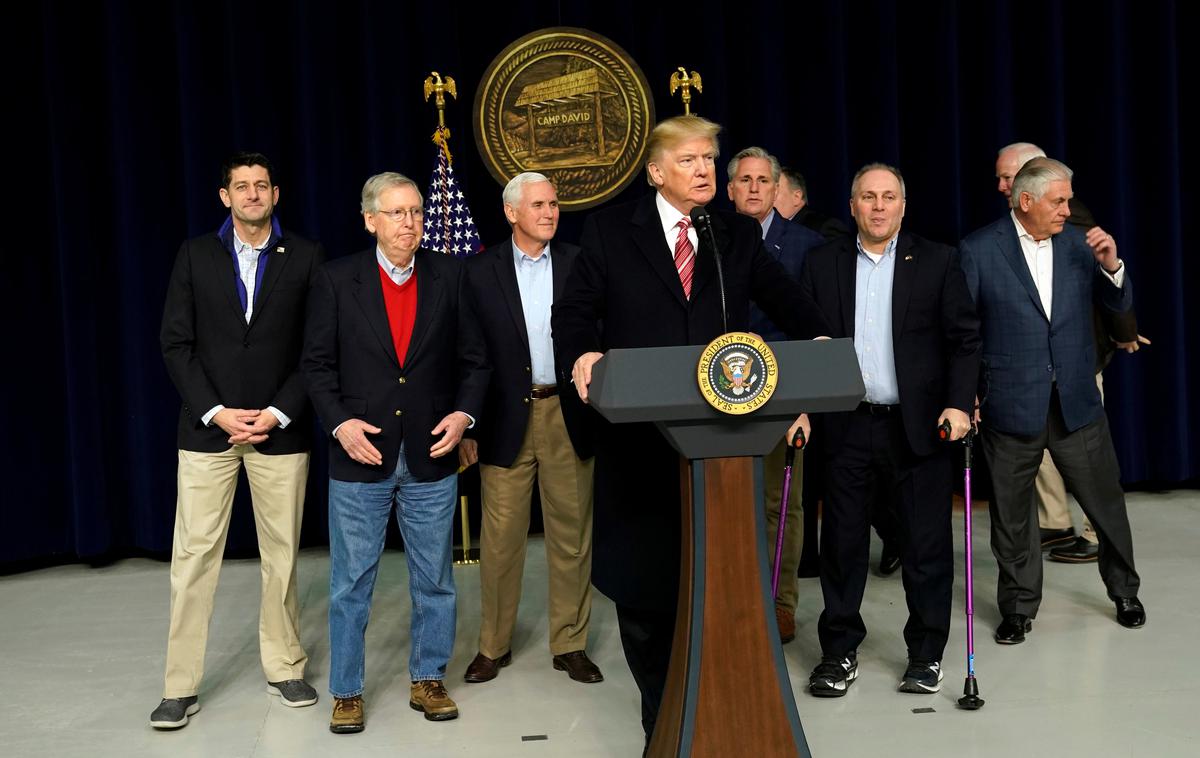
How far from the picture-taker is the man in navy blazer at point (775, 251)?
13.8 feet

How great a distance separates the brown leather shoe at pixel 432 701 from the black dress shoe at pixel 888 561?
2.01 metres

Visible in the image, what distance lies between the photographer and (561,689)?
371 cm

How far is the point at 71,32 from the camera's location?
5.49 meters

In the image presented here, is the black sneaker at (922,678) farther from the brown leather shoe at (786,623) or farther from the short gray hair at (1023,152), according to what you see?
the short gray hair at (1023,152)

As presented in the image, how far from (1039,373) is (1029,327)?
0.50 feet

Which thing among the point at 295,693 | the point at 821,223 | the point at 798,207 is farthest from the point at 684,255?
the point at 821,223

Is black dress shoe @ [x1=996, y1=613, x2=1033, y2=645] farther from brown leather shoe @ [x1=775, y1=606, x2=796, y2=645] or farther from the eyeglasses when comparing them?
the eyeglasses

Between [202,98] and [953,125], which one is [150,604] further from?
[953,125]

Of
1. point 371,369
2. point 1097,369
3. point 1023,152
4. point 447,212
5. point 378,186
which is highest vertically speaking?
point 1023,152

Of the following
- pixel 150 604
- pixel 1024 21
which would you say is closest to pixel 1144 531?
pixel 1024 21

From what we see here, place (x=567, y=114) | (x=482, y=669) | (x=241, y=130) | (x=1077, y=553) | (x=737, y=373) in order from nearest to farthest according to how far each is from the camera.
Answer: (x=737, y=373) → (x=482, y=669) → (x=1077, y=553) → (x=241, y=130) → (x=567, y=114)

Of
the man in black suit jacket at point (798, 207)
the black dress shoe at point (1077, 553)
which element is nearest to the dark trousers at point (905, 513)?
the man in black suit jacket at point (798, 207)

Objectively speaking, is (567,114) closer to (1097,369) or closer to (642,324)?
(1097,369)

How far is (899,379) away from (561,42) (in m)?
2.86
